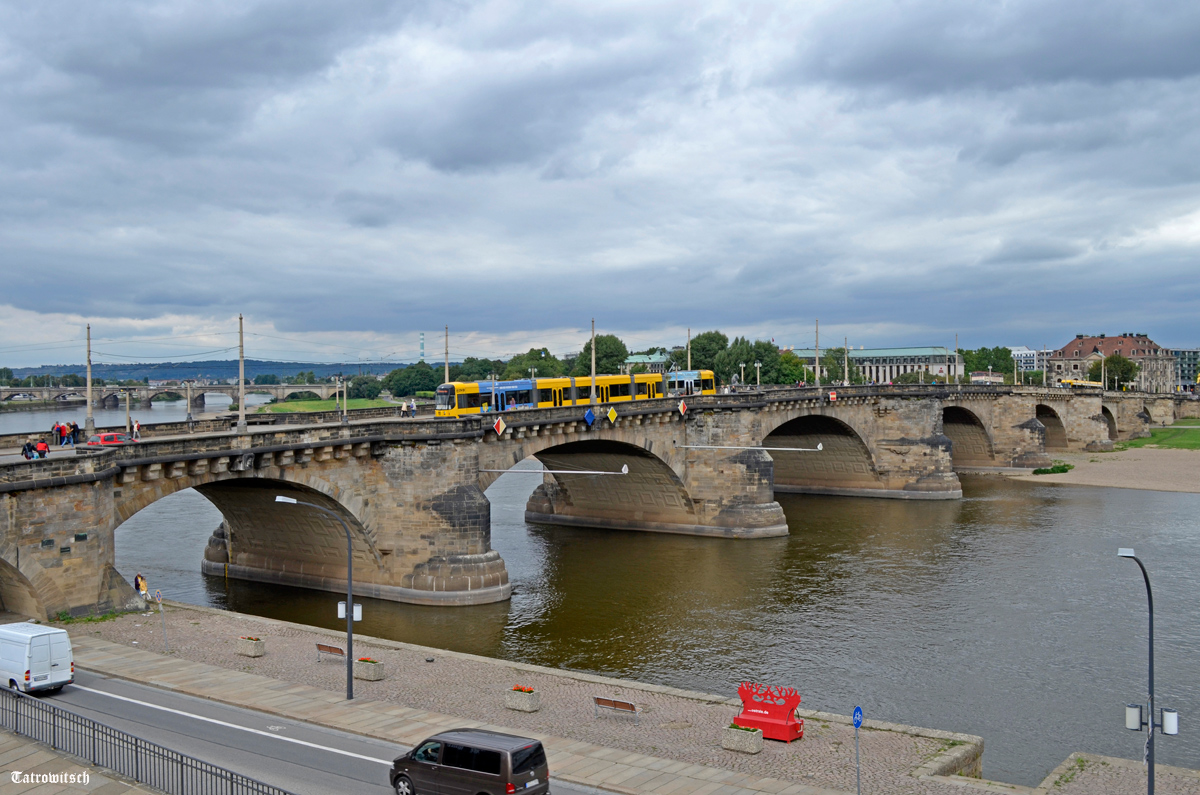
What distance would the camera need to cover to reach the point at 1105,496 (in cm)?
7912

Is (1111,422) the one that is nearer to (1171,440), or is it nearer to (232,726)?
(1171,440)

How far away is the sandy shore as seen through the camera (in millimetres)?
85812

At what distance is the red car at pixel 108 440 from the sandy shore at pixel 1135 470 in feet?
266

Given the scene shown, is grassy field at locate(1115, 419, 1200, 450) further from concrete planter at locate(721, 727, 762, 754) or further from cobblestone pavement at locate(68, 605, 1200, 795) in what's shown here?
concrete planter at locate(721, 727, 762, 754)

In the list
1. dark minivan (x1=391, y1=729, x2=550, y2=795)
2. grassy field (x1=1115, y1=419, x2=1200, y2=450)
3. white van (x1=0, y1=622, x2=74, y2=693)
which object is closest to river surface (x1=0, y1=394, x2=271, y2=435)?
→ white van (x1=0, y1=622, x2=74, y2=693)

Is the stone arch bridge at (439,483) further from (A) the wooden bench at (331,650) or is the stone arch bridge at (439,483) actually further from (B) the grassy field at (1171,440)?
(B) the grassy field at (1171,440)

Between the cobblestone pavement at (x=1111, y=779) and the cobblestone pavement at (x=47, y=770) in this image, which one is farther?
the cobblestone pavement at (x=1111, y=779)

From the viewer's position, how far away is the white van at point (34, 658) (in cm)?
2266

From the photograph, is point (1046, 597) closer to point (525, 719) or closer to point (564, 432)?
point (564, 432)

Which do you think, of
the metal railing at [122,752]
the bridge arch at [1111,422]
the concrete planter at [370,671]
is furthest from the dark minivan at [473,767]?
the bridge arch at [1111,422]

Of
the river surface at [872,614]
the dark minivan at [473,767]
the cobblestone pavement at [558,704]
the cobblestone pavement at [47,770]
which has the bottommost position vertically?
the river surface at [872,614]

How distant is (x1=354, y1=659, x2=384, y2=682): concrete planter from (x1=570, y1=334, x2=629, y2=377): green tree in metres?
131

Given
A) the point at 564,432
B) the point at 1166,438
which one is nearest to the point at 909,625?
the point at 564,432

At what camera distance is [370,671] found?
27219 mm
